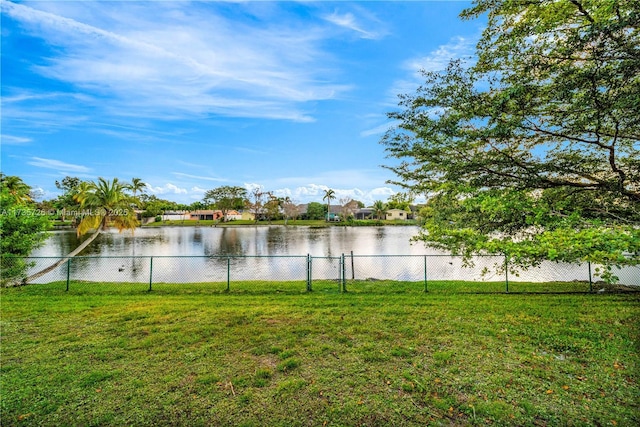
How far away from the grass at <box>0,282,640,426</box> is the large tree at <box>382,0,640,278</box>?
1.95 m

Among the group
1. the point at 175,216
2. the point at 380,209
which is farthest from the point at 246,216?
the point at 380,209

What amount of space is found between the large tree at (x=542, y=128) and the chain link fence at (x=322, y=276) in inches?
99.1

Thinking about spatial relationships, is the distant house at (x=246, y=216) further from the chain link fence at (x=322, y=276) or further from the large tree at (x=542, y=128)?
the large tree at (x=542, y=128)

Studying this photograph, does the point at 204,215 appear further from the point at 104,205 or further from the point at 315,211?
the point at 104,205

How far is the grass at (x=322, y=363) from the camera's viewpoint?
360 centimetres

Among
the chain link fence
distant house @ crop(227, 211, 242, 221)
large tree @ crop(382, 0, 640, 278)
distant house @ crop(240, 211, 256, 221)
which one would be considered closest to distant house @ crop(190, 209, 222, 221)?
distant house @ crop(227, 211, 242, 221)

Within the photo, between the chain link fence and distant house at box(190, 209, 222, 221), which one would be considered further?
distant house at box(190, 209, 222, 221)

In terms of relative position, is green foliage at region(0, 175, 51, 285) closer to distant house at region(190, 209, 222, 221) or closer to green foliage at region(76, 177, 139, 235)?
green foliage at region(76, 177, 139, 235)

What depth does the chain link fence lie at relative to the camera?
408 inches

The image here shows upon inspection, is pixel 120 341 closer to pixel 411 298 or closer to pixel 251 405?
A: pixel 251 405

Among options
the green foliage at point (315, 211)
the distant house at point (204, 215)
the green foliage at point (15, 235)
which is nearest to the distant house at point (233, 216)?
the distant house at point (204, 215)

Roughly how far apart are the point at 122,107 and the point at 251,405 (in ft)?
72.1

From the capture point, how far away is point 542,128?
554cm

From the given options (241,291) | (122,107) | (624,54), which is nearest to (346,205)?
(122,107)
